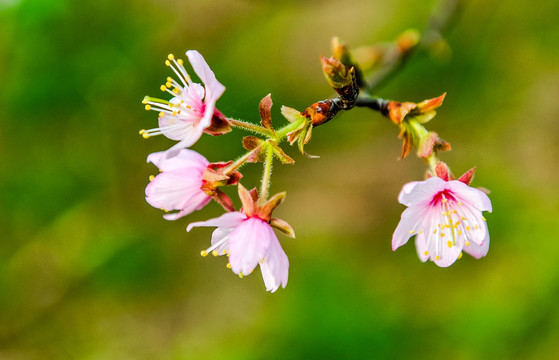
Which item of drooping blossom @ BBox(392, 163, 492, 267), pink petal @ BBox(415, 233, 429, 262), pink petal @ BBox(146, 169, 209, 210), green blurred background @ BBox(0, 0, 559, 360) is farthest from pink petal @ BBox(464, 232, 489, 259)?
green blurred background @ BBox(0, 0, 559, 360)

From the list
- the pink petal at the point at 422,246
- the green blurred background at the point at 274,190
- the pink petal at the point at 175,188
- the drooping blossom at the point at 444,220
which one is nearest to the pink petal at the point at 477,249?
the drooping blossom at the point at 444,220

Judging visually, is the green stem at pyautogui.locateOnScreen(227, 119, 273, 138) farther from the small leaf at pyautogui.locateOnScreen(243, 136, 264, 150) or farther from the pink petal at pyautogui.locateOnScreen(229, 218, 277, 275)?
the pink petal at pyautogui.locateOnScreen(229, 218, 277, 275)

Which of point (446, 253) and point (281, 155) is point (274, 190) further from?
point (281, 155)

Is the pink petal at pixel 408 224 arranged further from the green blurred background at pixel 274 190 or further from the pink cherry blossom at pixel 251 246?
the green blurred background at pixel 274 190

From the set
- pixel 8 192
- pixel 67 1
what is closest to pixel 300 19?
pixel 67 1

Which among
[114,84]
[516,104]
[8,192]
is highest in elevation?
[516,104]

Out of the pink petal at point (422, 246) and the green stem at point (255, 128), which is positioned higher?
the green stem at point (255, 128)

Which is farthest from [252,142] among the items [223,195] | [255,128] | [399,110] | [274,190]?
[274,190]

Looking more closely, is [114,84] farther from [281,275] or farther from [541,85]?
[541,85]
